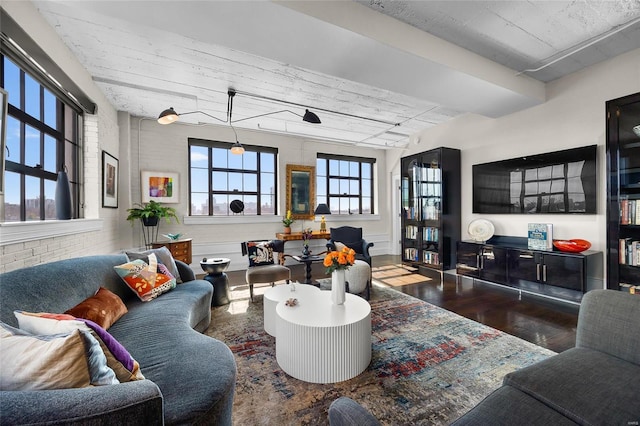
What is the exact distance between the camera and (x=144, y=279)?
7.94 ft

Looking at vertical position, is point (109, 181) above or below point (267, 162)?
below

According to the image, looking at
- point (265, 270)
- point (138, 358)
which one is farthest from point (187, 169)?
point (138, 358)

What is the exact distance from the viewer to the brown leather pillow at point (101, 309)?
1.75 metres

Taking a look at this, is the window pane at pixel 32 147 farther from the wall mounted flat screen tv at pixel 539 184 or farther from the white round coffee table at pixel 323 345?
the wall mounted flat screen tv at pixel 539 184

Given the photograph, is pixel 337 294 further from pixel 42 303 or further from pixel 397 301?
pixel 42 303

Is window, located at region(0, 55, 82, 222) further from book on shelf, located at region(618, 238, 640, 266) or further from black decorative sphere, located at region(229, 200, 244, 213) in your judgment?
book on shelf, located at region(618, 238, 640, 266)

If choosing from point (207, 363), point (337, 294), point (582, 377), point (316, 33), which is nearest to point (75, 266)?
point (207, 363)

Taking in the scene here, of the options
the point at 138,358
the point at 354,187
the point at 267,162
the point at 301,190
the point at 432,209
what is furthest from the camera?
the point at 354,187

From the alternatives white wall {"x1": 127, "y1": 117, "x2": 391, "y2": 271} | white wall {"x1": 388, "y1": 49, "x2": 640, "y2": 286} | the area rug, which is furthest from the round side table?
white wall {"x1": 388, "y1": 49, "x2": 640, "y2": 286}

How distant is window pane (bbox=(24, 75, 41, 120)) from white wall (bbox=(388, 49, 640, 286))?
5.62 meters

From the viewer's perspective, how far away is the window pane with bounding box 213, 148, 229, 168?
5340mm

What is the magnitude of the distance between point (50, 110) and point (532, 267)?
5702mm

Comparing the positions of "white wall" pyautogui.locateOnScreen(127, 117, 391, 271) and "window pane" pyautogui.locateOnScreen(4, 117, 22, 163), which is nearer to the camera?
"window pane" pyautogui.locateOnScreen(4, 117, 22, 163)

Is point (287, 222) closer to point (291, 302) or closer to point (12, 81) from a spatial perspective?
point (291, 302)
